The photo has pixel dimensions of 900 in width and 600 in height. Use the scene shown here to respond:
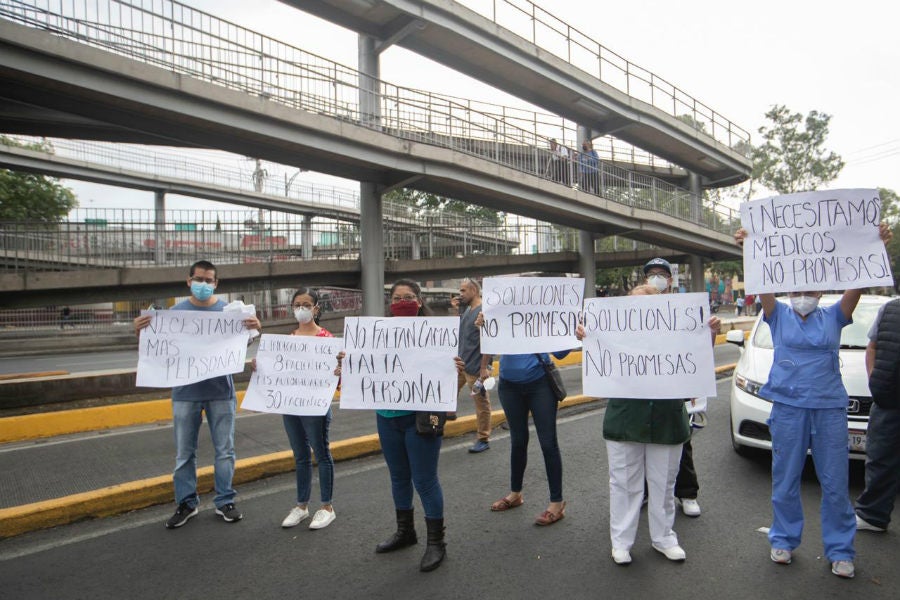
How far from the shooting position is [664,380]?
3740 mm

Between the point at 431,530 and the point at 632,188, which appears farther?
the point at 632,188

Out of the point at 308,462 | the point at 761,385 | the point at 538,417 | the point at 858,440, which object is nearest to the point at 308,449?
the point at 308,462

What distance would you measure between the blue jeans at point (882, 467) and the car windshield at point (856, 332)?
5.54ft

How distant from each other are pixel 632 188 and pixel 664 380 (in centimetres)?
1946

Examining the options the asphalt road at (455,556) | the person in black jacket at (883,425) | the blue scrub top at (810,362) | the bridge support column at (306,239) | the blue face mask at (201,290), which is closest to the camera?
the asphalt road at (455,556)

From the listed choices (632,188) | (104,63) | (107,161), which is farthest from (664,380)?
(107,161)

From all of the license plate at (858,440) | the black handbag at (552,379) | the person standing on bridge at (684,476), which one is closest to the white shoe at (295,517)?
the black handbag at (552,379)

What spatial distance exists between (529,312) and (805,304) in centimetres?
183

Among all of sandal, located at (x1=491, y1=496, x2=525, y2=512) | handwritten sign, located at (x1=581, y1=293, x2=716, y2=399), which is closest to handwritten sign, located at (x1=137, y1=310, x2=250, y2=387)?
sandal, located at (x1=491, y1=496, x2=525, y2=512)

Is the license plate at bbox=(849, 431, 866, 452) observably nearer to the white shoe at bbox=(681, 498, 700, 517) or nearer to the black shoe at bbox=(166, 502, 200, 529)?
the white shoe at bbox=(681, 498, 700, 517)

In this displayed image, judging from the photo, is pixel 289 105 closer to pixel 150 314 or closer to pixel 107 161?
pixel 150 314

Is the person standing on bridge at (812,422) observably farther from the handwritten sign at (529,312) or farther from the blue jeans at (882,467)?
the handwritten sign at (529,312)

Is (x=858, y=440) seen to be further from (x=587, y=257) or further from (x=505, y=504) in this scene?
(x=587, y=257)

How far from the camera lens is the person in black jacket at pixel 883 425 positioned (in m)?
3.89
